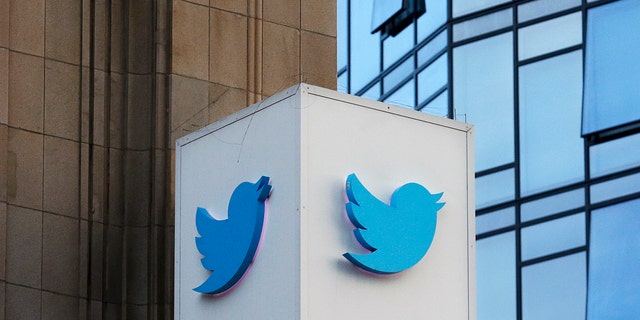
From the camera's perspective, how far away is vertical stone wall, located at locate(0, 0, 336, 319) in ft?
53.1

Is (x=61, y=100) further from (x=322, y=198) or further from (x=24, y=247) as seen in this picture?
(x=322, y=198)

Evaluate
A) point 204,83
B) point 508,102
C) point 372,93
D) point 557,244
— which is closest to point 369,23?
point 372,93

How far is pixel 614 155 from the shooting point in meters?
33.2

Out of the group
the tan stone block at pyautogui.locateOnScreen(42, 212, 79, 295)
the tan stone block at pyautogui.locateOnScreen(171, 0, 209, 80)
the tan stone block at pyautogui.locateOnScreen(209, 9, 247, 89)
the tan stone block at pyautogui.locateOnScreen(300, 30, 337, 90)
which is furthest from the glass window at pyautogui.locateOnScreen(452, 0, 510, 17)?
the tan stone block at pyautogui.locateOnScreen(42, 212, 79, 295)

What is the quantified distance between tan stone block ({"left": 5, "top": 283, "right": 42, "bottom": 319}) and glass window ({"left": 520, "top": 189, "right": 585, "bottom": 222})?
19.4 meters

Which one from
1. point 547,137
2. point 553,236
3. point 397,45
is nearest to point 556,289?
point 553,236

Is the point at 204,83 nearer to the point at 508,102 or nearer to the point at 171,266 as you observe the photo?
the point at 171,266

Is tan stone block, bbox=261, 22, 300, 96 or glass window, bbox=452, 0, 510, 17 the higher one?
glass window, bbox=452, 0, 510, 17

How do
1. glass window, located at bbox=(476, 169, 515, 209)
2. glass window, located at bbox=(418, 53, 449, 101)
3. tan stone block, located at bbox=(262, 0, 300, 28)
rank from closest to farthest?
tan stone block, located at bbox=(262, 0, 300, 28)
glass window, located at bbox=(476, 169, 515, 209)
glass window, located at bbox=(418, 53, 449, 101)

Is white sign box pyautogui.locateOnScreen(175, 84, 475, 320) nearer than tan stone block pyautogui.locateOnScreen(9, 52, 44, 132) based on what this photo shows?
Yes

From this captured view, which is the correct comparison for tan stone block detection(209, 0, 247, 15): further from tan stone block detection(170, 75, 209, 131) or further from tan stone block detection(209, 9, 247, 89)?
tan stone block detection(170, 75, 209, 131)

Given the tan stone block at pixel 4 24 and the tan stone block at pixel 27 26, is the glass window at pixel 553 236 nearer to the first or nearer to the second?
the tan stone block at pixel 27 26

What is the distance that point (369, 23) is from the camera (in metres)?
41.3

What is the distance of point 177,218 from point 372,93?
985 inches
